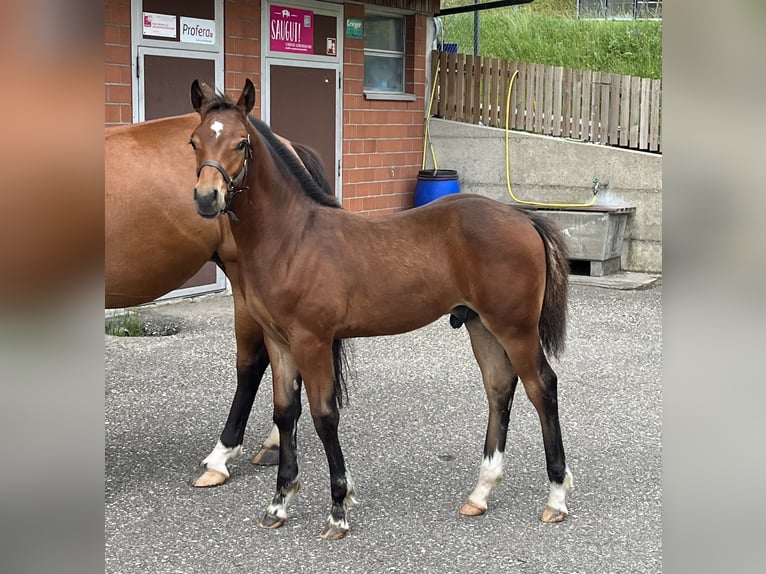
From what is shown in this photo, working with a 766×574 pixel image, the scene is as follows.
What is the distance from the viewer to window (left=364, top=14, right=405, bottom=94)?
11430 millimetres

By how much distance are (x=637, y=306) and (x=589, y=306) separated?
19.1 inches

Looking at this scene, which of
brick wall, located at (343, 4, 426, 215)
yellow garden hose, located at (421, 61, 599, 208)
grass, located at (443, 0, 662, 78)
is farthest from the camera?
grass, located at (443, 0, 662, 78)

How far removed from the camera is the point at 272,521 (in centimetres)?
400

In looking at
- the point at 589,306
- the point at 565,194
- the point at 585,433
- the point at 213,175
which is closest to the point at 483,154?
the point at 565,194

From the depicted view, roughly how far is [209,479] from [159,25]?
518cm

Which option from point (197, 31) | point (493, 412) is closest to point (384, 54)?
point (197, 31)

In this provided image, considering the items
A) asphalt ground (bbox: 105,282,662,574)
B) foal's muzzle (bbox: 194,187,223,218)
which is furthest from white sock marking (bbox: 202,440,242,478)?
foal's muzzle (bbox: 194,187,223,218)

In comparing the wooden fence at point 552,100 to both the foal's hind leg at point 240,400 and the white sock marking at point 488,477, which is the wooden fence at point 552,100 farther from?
the white sock marking at point 488,477

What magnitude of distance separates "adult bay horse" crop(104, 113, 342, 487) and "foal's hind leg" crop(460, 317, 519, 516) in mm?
1150

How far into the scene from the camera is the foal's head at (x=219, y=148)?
134 inches

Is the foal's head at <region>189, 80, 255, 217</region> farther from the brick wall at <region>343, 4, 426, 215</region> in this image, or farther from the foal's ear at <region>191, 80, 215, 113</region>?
the brick wall at <region>343, 4, 426, 215</region>

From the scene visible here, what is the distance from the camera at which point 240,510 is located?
4.23m

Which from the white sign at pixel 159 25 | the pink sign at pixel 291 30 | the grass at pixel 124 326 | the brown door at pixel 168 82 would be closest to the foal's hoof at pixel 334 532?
the grass at pixel 124 326
